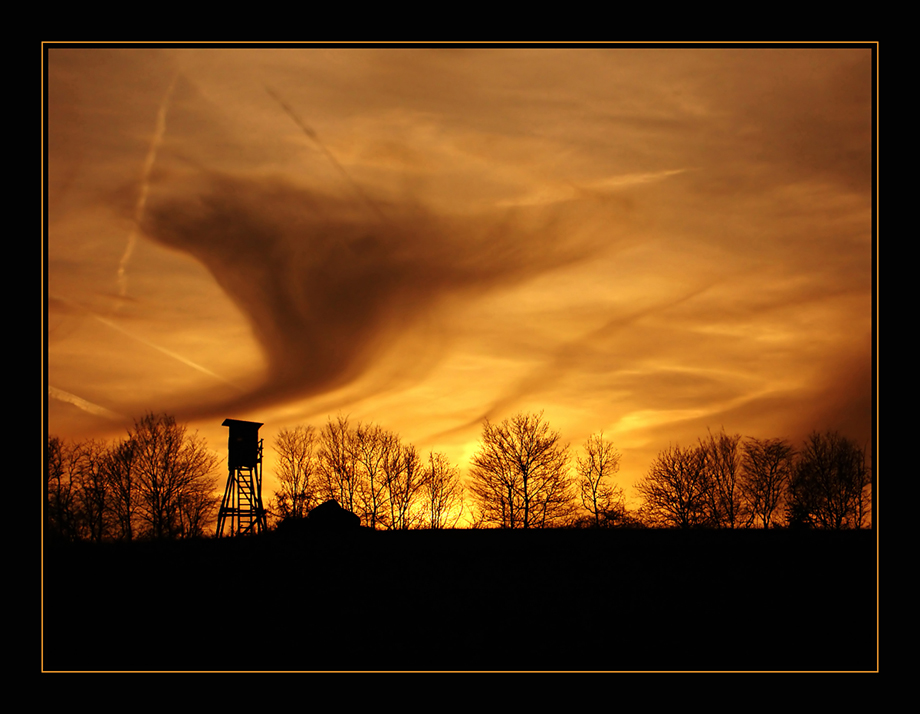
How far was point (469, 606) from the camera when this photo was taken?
80.8ft

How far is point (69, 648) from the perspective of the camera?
22641 mm

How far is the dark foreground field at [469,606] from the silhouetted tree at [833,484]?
37850mm

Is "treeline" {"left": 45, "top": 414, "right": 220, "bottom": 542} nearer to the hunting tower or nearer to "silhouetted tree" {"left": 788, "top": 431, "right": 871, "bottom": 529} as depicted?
the hunting tower

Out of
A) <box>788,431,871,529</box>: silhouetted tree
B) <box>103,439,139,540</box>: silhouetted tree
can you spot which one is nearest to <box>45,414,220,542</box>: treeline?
<box>103,439,139,540</box>: silhouetted tree

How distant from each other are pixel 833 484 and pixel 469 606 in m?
58.3

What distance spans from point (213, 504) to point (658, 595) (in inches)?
1910

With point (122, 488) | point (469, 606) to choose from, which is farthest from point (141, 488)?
point (469, 606)

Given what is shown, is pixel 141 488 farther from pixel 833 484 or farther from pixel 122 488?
pixel 833 484

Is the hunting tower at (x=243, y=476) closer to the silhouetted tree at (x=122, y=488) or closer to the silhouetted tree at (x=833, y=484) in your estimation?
the silhouetted tree at (x=122, y=488)

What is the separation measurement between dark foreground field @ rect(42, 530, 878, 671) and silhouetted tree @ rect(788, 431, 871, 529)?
124ft

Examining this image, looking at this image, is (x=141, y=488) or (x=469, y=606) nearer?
(x=469, y=606)

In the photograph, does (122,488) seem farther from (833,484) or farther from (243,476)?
(833,484)

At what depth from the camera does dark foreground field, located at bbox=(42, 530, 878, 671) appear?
2148 cm
